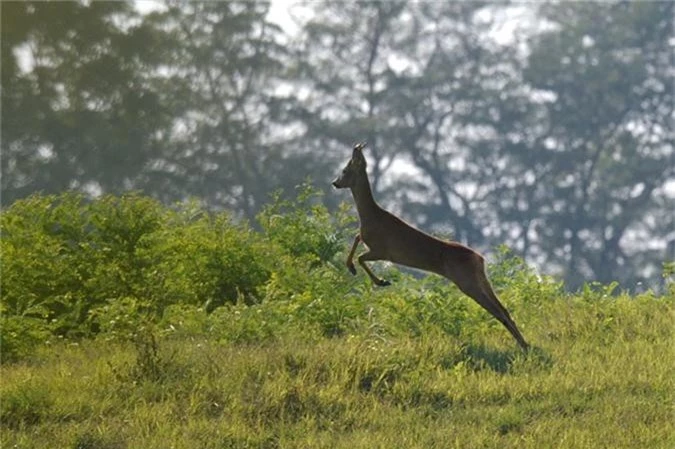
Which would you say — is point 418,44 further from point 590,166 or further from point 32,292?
point 32,292

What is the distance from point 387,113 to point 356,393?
2854cm

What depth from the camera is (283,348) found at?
9.98 meters

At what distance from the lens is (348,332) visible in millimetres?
10820

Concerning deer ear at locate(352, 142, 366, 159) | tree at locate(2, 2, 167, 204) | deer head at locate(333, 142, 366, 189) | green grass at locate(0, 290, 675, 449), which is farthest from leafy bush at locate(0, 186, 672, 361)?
tree at locate(2, 2, 167, 204)

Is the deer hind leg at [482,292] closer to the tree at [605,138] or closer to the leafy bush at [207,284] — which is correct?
the leafy bush at [207,284]

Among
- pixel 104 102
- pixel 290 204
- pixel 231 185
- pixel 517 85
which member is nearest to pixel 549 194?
pixel 517 85

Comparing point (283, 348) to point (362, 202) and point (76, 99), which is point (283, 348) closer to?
point (362, 202)

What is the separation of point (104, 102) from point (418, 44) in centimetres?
1099

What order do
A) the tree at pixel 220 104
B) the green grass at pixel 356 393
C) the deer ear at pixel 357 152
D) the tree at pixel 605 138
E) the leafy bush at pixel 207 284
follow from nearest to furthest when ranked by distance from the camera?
the green grass at pixel 356 393 → the deer ear at pixel 357 152 → the leafy bush at pixel 207 284 → the tree at pixel 220 104 → the tree at pixel 605 138

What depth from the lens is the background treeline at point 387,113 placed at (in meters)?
31.4

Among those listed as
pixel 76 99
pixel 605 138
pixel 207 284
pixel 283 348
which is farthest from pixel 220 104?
pixel 283 348

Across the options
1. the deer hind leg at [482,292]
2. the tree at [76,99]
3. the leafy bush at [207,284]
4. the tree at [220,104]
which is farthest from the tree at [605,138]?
the deer hind leg at [482,292]

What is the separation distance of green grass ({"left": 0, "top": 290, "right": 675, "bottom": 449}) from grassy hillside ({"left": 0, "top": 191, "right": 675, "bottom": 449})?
0.06ft

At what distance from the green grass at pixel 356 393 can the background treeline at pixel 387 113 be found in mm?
20127
